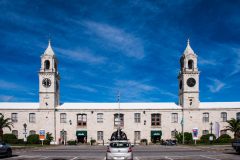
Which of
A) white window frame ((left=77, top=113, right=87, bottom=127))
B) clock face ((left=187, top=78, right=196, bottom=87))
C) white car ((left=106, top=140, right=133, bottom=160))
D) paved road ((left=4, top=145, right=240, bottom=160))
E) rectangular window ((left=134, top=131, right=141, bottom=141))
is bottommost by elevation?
rectangular window ((left=134, top=131, right=141, bottom=141))

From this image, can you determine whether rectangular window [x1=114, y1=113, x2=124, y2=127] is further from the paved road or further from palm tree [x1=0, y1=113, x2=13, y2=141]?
the paved road

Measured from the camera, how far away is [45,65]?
210ft

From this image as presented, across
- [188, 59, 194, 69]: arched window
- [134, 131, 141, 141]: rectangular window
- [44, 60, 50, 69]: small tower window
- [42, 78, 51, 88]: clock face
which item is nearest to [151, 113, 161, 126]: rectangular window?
[134, 131, 141, 141]: rectangular window

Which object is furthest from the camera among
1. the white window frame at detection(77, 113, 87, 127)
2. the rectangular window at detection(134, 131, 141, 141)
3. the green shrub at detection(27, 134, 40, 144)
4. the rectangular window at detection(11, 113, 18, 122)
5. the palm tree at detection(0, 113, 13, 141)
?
the white window frame at detection(77, 113, 87, 127)

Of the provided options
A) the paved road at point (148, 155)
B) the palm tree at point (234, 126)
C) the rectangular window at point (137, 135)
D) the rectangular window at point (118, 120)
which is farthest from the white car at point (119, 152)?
the rectangular window at point (137, 135)

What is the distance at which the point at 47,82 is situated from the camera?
6341 cm

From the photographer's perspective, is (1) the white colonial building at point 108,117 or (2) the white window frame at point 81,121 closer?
(1) the white colonial building at point 108,117

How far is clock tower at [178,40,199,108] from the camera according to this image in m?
63.2

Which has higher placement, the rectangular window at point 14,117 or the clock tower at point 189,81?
the clock tower at point 189,81

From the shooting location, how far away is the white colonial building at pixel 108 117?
6241cm

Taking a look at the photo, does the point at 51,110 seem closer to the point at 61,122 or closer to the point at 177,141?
the point at 61,122

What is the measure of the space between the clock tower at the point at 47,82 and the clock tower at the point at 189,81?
88.7 ft

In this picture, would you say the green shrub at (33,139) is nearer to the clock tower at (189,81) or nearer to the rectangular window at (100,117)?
the rectangular window at (100,117)

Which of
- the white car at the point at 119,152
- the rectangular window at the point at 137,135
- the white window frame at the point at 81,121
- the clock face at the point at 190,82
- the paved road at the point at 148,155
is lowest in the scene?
the rectangular window at the point at 137,135
